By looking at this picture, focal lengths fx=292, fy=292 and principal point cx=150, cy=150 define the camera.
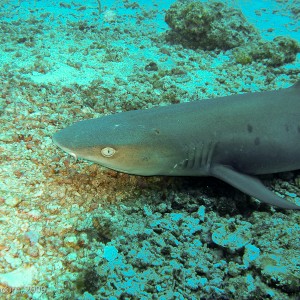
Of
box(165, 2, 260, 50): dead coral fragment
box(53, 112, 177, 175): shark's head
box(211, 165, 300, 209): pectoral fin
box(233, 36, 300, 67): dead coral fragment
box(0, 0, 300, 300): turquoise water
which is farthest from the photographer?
box(165, 2, 260, 50): dead coral fragment

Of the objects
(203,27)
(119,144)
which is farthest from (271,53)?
(119,144)

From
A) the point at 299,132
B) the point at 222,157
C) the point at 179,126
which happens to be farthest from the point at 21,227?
the point at 299,132

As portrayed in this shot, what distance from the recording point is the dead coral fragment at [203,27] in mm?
6336

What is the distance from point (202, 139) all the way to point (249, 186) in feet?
1.81

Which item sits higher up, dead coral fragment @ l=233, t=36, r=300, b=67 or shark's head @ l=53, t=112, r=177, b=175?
shark's head @ l=53, t=112, r=177, b=175

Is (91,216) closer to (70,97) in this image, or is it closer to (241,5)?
(70,97)

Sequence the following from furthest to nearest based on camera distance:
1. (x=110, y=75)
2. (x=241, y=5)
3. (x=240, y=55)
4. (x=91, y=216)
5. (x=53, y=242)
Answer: (x=241, y=5)
(x=240, y=55)
(x=110, y=75)
(x=91, y=216)
(x=53, y=242)

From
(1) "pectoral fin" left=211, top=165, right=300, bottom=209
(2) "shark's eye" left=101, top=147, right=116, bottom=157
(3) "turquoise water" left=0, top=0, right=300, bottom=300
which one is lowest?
(3) "turquoise water" left=0, top=0, right=300, bottom=300

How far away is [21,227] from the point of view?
2146 millimetres

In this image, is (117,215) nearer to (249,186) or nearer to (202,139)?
(202,139)

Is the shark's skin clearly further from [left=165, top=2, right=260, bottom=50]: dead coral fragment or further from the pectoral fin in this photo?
[left=165, top=2, right=260, bottom=50]: dead coral fragment

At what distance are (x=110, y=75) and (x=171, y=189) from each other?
289cm

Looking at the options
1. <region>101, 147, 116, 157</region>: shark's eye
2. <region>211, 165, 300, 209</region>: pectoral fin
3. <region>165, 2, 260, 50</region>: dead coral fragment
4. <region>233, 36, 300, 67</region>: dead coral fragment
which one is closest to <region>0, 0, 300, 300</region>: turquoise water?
<region>211, 165, 300, 209</region>: pectoral fin

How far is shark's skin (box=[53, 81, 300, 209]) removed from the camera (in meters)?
2.39
